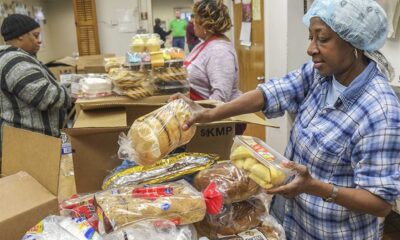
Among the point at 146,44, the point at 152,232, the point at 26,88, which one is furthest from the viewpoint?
the point at 26,88

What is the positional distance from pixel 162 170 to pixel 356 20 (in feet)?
2.23

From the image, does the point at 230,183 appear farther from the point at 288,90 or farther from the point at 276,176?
the point at 288,90

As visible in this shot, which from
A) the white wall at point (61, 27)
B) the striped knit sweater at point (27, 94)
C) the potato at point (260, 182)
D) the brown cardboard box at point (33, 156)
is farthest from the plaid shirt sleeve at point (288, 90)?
the white wall at point (61, 27)

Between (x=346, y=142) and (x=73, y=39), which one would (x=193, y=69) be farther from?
(x=73, y=39)

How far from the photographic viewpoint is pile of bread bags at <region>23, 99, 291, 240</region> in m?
0.84

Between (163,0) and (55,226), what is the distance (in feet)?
36.5

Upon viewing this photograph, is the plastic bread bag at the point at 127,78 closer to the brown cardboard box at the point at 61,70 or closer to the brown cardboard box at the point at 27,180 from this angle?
the brown cardboard box at the point at 27,180

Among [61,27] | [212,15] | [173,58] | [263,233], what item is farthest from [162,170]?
[61,27]

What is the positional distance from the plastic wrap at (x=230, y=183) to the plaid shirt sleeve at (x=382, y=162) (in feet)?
0.93

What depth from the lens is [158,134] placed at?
1.04 m

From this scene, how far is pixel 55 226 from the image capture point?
2.78 ft

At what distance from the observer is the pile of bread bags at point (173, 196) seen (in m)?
0.84

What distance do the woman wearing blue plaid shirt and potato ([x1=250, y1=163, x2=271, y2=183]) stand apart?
0.14 ft

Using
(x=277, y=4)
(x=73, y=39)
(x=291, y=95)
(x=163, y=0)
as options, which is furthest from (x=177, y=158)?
(x=163, y=0)
